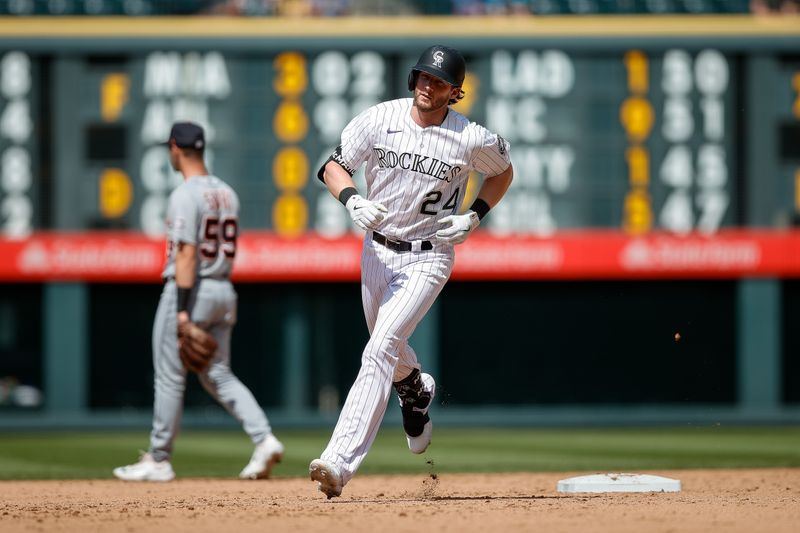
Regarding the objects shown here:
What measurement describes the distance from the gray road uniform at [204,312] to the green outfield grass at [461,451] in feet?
2.84

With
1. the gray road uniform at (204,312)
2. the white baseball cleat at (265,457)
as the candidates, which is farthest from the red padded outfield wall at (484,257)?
the white baseball cleat at (265,457)

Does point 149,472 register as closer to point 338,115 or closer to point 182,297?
point 182,297

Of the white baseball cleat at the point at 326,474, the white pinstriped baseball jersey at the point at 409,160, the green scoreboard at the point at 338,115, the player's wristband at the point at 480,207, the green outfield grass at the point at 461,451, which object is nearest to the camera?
the white baseball cleat at the point at 326,474

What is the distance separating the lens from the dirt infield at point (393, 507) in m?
5.25

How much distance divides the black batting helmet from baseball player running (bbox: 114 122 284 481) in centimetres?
211

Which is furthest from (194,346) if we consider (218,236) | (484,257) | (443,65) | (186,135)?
(484,257)

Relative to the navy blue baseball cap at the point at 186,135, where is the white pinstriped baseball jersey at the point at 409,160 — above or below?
below

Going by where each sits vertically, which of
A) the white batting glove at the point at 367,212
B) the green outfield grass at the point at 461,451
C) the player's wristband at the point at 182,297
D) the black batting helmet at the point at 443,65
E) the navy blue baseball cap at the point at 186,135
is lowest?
the green outfield grass at the point at 461,451

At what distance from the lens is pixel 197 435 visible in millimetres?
15766

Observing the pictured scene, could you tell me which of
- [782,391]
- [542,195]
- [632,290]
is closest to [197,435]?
[542,195]

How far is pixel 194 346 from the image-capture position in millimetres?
7902

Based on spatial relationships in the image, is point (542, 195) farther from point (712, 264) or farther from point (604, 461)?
point (604, 461)

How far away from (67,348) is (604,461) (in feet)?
33.2

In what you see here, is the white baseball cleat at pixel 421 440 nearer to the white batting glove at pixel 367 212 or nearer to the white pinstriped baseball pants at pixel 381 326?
the white pinstriped baseball pants at pixel 381 326
